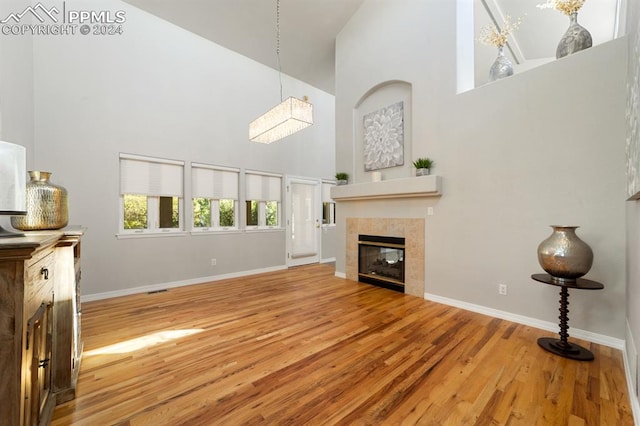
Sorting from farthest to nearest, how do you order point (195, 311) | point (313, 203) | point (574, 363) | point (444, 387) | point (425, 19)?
1. point (313, 203)
2. point (425, 19)
3. point (195, 311)
4. point (574, 363)
5. point (444, 387)

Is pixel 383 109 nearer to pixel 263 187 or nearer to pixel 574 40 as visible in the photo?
pixel 574 40

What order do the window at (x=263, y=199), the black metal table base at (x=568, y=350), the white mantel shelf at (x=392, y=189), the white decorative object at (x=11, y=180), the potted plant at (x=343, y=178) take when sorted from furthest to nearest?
the window at (x=263, y=199)
the potted plant at (x=343, y=178)
the white mantel shelf at (x=392, y=189)
the black metal table base at (x=568, y=350)
the white decorative object at (x=11, y=180)

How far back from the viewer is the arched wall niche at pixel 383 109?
418 cm

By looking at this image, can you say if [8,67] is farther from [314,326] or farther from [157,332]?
[314,326]

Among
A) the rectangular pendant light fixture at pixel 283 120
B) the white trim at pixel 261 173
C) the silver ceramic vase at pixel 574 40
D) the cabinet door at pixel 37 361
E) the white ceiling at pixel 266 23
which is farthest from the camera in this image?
the white trim at pixel 261 173

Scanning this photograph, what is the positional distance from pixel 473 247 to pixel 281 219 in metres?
3.91

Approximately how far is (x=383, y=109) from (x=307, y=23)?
218 cm

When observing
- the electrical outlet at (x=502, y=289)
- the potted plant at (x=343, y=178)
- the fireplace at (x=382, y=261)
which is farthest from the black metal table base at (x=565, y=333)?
the potted plant at (x=343, y=178)

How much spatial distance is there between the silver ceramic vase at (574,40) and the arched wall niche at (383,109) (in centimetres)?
175

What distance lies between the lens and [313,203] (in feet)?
22.2

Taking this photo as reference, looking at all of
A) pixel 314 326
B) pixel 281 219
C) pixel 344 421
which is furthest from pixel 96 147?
pixel 344 421

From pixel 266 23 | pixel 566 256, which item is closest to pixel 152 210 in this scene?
pixel 266 23

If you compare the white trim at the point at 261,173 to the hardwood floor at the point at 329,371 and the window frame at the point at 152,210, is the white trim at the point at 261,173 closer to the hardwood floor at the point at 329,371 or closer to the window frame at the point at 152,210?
Result: the window frame at the point at 152,210

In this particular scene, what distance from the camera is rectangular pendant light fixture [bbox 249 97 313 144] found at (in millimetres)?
3025
